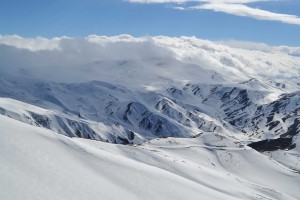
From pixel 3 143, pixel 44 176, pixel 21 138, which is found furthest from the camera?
pixel 21 138

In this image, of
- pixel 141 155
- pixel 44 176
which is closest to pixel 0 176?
pixel 44 176

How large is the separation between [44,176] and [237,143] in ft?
525

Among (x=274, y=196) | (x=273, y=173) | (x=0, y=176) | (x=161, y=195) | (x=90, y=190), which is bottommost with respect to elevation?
(x=273, y=173)

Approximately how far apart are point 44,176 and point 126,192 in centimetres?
1105

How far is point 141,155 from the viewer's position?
123312 mm

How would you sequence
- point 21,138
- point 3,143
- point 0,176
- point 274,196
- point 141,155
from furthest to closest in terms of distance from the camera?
point 141,155
point 274,196
point 21,138
point 3,143
point 0,176

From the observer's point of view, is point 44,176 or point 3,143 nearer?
point 44,176

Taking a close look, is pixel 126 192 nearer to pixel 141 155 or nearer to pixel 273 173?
pixel 141 155

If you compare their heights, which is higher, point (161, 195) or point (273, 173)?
point (161, 195)

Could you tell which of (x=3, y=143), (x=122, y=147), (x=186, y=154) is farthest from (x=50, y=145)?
(x=186, y=154)

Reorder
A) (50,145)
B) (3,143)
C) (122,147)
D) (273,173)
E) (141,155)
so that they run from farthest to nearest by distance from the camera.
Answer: (273,173) < (122,147) < (141,155) < (50,145) < (3,143)

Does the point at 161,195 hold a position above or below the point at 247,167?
above

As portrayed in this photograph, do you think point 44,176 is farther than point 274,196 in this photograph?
No

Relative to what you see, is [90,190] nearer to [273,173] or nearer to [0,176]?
[0,176]
